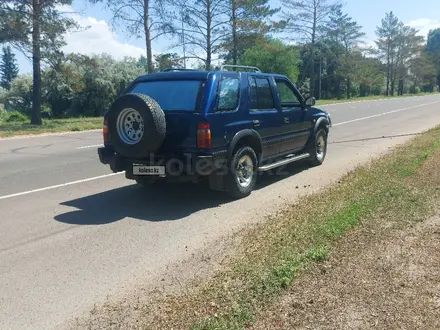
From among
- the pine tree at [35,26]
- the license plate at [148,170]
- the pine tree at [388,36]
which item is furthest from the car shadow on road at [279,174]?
the pine tree at [388,36]

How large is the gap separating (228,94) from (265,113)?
0.96 meters

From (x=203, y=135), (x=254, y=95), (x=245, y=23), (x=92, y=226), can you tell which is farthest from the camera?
(x=245, y=23)

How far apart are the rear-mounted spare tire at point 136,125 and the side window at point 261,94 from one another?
172 cm

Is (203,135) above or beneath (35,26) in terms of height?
beneath

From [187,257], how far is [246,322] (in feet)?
5.01

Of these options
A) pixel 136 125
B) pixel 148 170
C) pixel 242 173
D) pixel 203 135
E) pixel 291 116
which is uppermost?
pixel 291 116

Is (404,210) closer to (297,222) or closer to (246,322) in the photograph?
(297,222)

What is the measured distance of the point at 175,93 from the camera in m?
6.49

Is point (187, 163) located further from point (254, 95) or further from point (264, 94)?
point (264, 94)

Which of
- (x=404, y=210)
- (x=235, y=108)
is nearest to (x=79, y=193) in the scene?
(x=235, y=108)

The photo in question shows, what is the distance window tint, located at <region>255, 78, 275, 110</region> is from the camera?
24.0ft

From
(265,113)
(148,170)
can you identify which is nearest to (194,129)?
(148,170)

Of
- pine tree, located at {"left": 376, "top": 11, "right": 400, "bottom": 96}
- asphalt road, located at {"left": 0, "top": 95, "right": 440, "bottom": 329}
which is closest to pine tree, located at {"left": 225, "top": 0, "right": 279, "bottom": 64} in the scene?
asphalt road, located at {"left": 0, "top": 95, "right": 440, "bottom": 329}

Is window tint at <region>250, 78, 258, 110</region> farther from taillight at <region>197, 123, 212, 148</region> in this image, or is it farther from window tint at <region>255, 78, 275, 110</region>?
taillight at <region>197, 123, 212, 148</region>
